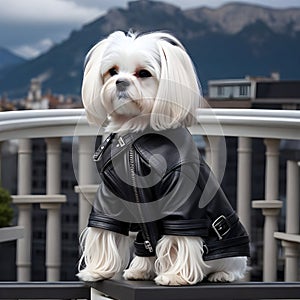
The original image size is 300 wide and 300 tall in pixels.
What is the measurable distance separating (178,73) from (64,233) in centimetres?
184

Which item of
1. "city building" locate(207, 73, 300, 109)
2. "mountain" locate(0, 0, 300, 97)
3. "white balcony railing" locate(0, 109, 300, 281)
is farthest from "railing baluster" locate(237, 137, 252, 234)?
"mountain" locate(0, 0, 300, 97)

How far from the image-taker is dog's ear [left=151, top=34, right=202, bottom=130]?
95 centimetres

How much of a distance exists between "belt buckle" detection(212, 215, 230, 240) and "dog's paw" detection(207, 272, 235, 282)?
0.19ft

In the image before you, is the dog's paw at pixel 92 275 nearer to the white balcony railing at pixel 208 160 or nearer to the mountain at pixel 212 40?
the white balcony railing at pixel 208 160

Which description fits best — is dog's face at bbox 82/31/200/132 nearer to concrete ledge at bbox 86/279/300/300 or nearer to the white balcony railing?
concrete ledge at bbox 86/279/300/300

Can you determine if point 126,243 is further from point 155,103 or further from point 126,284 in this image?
point 155,103

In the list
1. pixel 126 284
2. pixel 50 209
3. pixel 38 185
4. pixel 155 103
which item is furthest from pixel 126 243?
pixel 38 185

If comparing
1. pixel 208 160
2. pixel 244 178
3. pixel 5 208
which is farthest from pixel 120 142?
pixel 5 208

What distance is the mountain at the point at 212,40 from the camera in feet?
16.6

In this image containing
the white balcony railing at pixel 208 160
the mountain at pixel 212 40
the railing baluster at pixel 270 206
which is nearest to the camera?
the white balcony railing at pixel 208 160

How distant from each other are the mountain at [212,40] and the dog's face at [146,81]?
3574 millimetres

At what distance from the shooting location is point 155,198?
984 millimetres

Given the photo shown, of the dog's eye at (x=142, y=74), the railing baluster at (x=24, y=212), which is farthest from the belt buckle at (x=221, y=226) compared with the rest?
the railing baluster at (x=24, y=212)

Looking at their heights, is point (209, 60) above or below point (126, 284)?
above
